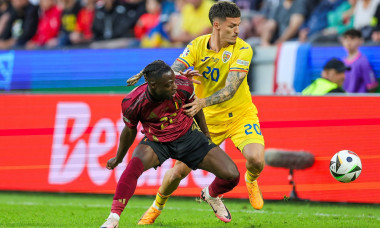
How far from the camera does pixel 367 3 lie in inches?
494

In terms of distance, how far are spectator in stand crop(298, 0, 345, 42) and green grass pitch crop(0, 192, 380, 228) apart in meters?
4.90

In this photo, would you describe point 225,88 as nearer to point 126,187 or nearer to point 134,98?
point 134,98

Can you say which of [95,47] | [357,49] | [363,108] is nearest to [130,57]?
[95,47]

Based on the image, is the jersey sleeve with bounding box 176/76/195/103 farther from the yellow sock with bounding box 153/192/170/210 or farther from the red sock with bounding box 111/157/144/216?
the yellow sock with bounding box 153/192/170/210

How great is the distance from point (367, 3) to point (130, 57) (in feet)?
15.2

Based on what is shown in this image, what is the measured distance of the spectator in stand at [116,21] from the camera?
594 inches

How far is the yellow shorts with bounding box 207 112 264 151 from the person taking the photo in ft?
25.3

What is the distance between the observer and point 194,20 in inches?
551

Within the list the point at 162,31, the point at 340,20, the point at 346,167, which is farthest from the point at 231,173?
the point at 162,31

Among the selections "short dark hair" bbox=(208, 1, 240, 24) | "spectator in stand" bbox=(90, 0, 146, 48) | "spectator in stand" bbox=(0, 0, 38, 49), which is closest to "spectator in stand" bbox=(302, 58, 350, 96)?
"short dark hair" bbox=(208, 1, 240, 24)

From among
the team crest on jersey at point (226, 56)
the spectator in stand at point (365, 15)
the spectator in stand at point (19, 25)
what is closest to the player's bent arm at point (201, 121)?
the team crest on jersey at point (226, 56)

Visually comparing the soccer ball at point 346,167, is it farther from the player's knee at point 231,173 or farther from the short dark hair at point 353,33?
the short dark hair at point 353,33

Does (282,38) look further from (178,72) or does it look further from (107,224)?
(107,224)

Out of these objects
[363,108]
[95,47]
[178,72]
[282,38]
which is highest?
[178,72]
